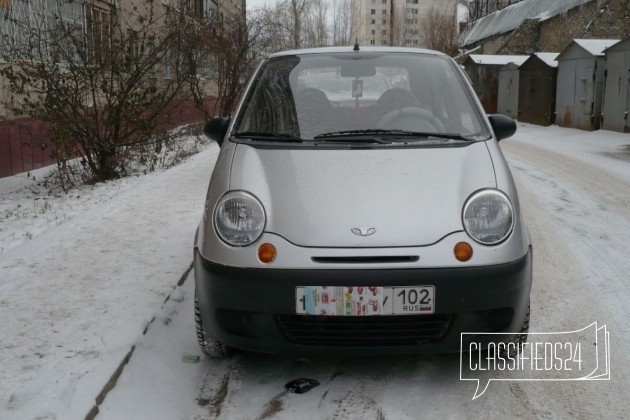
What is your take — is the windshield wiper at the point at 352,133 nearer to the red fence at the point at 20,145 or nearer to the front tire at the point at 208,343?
the front tire at the point at 208,343

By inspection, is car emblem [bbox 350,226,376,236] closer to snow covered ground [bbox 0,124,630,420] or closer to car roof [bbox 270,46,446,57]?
snow covered ground [bbox 0,124,630,420]

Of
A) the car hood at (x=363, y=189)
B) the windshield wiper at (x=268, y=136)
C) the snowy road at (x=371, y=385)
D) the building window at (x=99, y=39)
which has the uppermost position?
the building window at (x=99, y=39)

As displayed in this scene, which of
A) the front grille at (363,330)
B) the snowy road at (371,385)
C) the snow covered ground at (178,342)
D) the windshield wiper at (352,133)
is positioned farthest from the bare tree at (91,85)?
the front grille at (363,330)

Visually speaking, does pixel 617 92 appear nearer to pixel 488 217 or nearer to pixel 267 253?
pixel 488 217

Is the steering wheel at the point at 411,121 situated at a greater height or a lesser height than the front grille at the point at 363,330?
greater

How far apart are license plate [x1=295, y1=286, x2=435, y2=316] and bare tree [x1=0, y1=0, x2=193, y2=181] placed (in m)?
7.38

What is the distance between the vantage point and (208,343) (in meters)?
3.30

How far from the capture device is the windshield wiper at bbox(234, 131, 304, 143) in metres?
3.54

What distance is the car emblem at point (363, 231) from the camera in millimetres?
2830

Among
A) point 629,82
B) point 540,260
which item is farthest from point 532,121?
point 540,260

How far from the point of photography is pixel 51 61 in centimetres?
940

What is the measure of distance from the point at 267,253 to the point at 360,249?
1.34 feet

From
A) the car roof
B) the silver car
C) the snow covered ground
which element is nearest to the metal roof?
the snow covered ground

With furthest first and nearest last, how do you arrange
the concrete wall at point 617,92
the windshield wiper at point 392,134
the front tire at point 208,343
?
the concrete wall at point 617,92
the windshield wiper at point 392,134
the front tire at point 208,343
